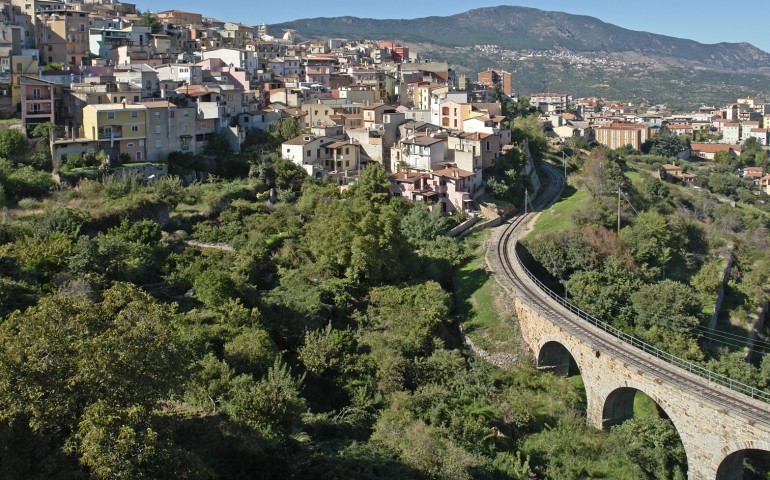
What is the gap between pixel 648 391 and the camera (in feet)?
71.7

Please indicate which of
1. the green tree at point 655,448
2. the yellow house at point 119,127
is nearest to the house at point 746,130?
the yellow house at point 119,127

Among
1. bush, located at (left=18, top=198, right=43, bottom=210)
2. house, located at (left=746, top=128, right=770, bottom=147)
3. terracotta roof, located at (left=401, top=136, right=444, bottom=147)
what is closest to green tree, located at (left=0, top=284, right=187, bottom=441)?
bush, located at (left=18, top=198, right=43, bottom=210)

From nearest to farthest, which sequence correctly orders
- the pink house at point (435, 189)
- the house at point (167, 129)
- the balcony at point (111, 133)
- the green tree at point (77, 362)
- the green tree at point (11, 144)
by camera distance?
the green tree at point (77, 362), the green tree at point (11, 144), the balcony at point (111, 133), the house at point (167, 129), the pink house at point (435, 189)

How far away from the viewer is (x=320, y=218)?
35.2 m

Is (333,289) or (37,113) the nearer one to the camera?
(333,289)

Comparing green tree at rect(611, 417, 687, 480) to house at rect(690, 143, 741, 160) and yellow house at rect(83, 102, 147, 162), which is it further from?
house at rect(690, 143, 741, 160)

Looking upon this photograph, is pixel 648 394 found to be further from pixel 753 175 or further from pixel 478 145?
pixel 753 175

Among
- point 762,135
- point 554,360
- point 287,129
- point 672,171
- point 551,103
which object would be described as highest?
point 551,103

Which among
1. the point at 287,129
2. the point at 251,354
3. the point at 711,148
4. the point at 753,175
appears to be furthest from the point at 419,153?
the point at 711,148

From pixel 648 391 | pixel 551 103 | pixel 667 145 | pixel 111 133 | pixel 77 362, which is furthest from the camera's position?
pixel 551 103

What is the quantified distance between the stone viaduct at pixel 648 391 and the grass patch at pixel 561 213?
34.4 ft

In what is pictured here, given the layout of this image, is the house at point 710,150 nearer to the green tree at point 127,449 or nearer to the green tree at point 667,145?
the green tree at point 667,145

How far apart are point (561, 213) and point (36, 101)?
30052 mm

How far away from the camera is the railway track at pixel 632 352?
20.2 m
